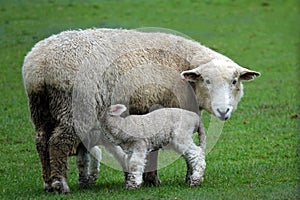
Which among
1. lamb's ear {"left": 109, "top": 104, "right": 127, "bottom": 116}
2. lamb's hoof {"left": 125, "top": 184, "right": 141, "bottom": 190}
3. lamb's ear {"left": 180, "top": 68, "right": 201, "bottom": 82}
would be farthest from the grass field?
lamb's ear {"left": 180, "top": 68, "right": 201, "bottom": 82}

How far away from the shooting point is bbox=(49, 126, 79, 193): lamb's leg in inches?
311

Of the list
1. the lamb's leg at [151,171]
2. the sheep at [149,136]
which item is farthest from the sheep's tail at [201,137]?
the lamb's leg at [151,171]

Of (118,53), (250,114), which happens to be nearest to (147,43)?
(118,53)

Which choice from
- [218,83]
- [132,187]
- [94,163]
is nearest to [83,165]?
[94,163]

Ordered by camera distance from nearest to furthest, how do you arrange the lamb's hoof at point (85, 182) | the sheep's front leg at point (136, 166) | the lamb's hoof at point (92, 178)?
the sheep's front leg at point (136, 166), the lamb's hoof at point (85, 182), the lamb's hoof at point (92, 178)

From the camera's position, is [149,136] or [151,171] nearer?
[149,136]

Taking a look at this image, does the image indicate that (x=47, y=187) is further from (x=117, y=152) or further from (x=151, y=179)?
(x=151, y=179)

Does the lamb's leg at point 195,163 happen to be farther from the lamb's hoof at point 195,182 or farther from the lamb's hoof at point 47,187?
the lamb's hoof at point 47,187

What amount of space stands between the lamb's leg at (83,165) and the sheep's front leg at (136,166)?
0.78 metres

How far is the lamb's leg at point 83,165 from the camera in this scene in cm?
858

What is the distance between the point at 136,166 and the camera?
785 cm

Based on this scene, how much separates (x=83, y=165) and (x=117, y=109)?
990 millimetres

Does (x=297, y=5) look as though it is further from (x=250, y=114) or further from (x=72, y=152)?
(x=72, y=152)

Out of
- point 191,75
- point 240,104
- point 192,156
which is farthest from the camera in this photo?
Result: point 240,104
